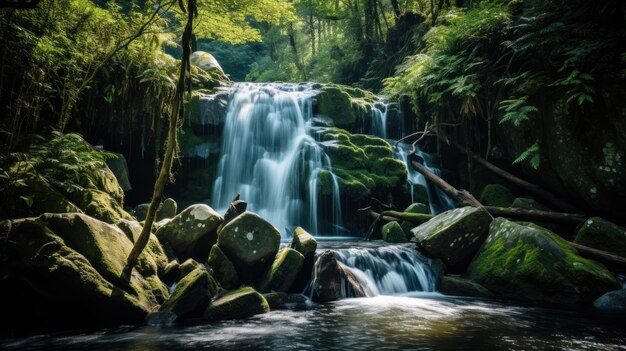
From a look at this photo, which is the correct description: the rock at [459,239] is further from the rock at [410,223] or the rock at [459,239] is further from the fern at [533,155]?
the rock at [410,223]

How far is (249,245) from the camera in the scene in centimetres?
668

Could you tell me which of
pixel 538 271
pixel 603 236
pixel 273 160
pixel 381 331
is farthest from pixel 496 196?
pixel 381 331

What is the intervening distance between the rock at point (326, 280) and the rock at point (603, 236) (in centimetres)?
511

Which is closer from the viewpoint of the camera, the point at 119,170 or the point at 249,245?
the point at 249,245

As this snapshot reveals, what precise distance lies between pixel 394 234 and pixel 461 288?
3382 mm

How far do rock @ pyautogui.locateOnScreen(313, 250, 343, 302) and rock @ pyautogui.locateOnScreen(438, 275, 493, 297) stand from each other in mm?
2116

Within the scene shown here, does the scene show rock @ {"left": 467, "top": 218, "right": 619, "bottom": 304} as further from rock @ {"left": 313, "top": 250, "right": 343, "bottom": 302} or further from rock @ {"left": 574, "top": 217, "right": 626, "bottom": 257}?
rock @ {"left": 313, "top": 250, "right": 343, "bottom": 302}

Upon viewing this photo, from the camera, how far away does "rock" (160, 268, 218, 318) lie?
5.34 metres

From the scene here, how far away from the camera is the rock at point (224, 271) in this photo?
655 centimetres

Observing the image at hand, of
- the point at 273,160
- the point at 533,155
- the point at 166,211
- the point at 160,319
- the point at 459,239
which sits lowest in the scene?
the point at 160,319

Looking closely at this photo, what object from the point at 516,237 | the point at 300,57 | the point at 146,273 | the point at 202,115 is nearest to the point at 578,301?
the point at 516,237

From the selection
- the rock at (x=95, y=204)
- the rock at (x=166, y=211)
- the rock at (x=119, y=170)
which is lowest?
the rock at (x=166, y=211)

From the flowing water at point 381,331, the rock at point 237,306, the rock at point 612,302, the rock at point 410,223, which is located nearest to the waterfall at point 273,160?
the rock at point 410,223

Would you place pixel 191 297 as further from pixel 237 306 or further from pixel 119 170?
pixel 119 170
